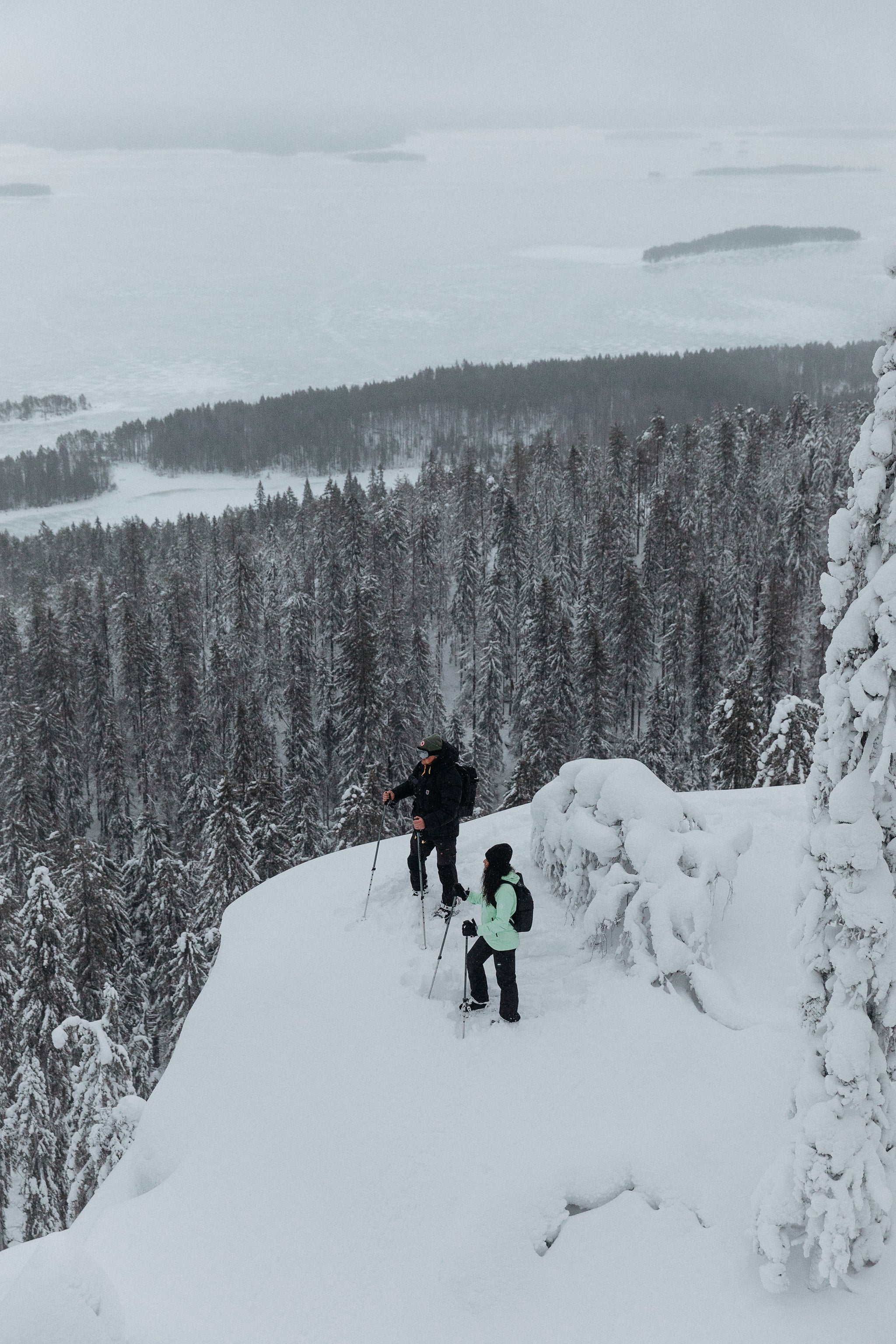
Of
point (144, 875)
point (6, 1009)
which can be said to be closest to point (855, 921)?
point (6, 1009)

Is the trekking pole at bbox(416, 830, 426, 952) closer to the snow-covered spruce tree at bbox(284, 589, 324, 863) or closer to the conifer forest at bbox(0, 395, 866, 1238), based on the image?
the conifer forest at bbox(0, 395, 866, 1238)

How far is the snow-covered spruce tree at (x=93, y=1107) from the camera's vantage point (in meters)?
20.5

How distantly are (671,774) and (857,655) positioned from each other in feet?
172

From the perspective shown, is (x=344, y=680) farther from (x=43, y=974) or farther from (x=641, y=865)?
(x=641, y=865)

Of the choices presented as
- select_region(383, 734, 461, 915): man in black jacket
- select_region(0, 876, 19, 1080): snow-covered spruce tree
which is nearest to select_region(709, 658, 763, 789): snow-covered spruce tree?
select_region(0, 876, 19, 1080): snow-covered spruce tree

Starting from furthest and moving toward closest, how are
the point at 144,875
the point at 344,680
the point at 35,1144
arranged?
the point at 344,680 → the point at 144,875 → the point at 35,1144

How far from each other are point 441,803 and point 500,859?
2347mm

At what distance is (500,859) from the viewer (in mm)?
9328

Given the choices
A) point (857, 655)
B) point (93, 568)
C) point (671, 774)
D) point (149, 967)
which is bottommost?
point (149, 967)

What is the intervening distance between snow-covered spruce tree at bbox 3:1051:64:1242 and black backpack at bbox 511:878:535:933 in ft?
82.9

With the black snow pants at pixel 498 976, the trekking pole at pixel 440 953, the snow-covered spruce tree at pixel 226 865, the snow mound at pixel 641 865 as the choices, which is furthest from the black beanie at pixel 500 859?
the snow-covered spruce tree at pixel 226 865

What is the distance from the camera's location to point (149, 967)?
145 feet

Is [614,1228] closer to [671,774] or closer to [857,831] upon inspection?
[857,831]

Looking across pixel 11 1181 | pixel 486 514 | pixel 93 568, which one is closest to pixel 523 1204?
pixel 11 1181
